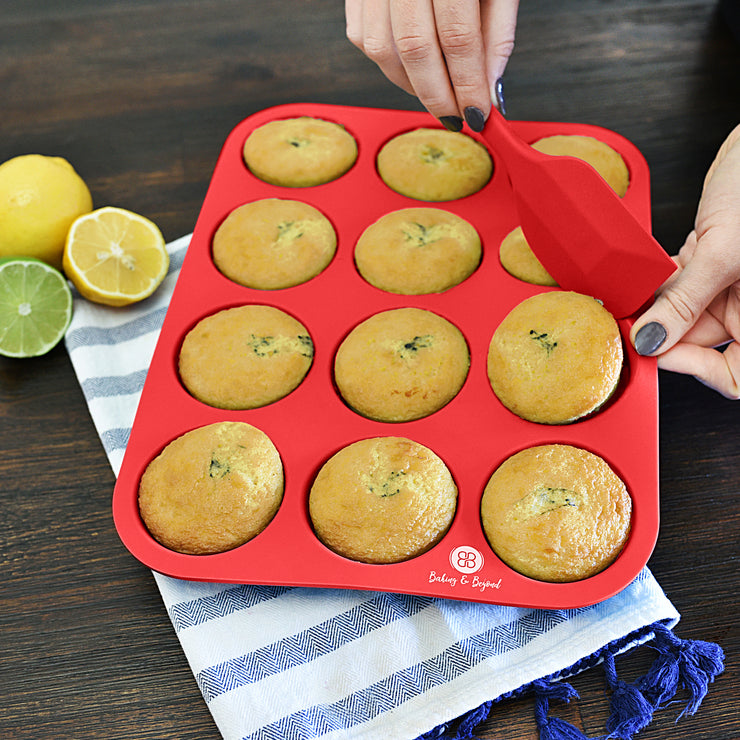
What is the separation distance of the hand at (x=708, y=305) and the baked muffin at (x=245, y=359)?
72cm

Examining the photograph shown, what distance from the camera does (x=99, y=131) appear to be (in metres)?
2.39

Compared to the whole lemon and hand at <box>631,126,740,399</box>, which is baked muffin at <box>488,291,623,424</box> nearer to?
hand at <box>631,126,740,399</box>

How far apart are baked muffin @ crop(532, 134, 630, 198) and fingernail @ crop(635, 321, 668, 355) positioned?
53 cm

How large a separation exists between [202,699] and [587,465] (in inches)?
32.2

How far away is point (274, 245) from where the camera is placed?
1765mm

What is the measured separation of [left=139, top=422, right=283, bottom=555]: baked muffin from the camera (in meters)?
1.37

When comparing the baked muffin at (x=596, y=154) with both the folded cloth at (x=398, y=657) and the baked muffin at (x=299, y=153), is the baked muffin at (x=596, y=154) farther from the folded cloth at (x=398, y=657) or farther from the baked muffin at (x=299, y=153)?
the folded cloth at (x=398, y=657)

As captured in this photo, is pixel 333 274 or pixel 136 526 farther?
pixel 333 274

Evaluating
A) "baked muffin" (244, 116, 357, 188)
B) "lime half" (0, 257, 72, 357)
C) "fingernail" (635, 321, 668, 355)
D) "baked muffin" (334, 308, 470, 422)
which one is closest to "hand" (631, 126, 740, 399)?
"fingernail" (635, 321, 668, 355)

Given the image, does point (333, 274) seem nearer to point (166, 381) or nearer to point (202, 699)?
point (166, 381)

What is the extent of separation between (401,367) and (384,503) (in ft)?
1.04

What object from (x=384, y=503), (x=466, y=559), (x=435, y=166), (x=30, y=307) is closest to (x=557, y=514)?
(x=466, y=559)

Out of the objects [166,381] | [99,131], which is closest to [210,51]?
[99,131]

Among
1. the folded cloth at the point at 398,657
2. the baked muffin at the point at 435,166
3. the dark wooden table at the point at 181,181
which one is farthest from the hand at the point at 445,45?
the folded cloth at the point at 398,657
